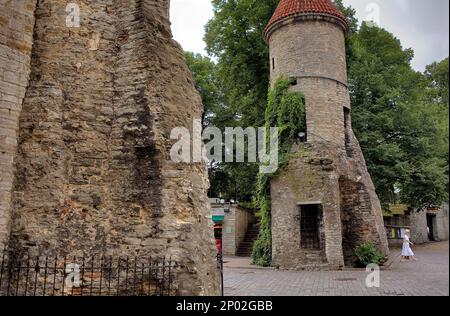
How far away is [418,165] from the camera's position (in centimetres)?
1984

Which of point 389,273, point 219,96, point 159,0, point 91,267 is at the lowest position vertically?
point 389,273

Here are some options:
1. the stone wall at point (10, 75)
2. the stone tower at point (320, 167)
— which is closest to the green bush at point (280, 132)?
the stone tower at point (320, 167)

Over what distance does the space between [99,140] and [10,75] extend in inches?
69.0

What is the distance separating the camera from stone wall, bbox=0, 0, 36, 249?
609 cm

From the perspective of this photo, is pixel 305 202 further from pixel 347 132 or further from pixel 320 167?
pixel 347 132

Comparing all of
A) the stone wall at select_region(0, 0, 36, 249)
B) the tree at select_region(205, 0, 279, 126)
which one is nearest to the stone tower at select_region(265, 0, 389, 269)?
the tree at select_region(205, 0, 279, 126)

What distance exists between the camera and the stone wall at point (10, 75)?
6086 mm

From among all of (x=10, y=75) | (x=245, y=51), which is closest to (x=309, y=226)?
(x=245, y=51)

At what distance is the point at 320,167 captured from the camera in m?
17.0

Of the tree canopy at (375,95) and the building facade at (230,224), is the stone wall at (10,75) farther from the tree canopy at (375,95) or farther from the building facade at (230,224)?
the building facade at (230,224)
